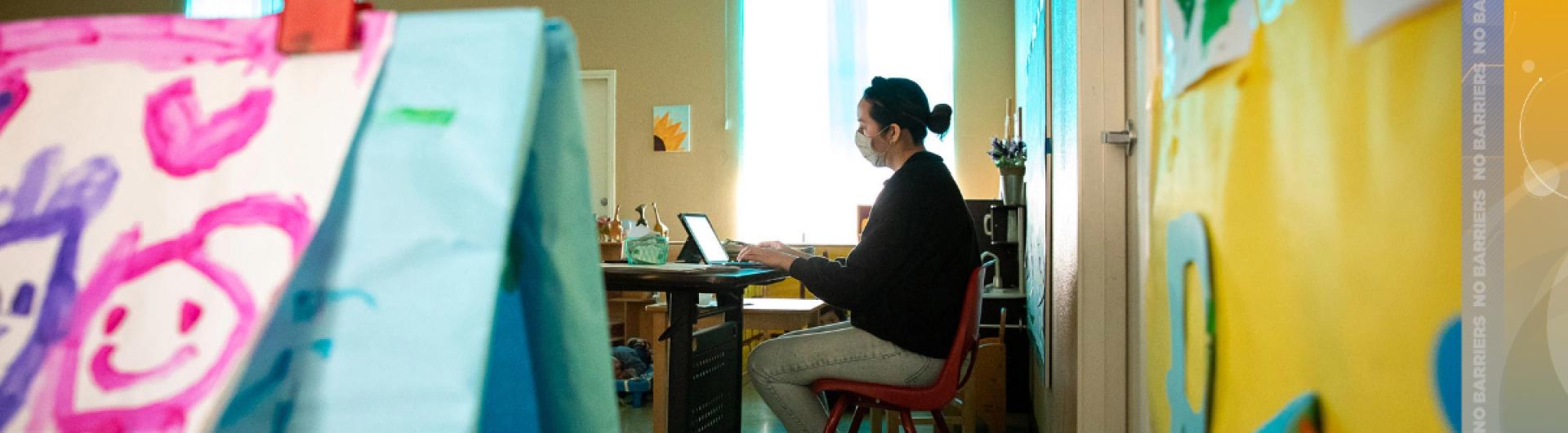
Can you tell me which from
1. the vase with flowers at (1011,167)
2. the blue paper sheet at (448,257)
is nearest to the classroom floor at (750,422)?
the vase with flowers at (1011,167)

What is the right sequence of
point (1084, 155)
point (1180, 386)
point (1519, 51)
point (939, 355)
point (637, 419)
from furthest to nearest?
point (637, 419)
point (939, 355)
point (1084, 155)
point (1180, 386)
point (1519, 51)

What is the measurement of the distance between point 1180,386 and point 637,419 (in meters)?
3.11

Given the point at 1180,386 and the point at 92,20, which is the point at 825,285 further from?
the point at 92,20

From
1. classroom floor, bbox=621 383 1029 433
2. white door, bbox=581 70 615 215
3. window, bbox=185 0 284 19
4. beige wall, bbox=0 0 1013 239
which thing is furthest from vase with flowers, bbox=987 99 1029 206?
window, bbox=185 0 284 19

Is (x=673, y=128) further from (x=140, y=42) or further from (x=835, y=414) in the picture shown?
(x=140, y=42)

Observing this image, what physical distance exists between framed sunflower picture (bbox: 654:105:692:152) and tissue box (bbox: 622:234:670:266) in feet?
14.1

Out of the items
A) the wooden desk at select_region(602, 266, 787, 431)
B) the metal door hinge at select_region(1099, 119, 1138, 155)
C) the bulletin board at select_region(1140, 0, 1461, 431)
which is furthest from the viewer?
the wooden desk at select_region(602, 266, 787, 431)

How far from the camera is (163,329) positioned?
2.08ft

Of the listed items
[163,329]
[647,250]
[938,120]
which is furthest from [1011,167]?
[163,329]

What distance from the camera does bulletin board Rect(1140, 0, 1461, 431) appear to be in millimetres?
571

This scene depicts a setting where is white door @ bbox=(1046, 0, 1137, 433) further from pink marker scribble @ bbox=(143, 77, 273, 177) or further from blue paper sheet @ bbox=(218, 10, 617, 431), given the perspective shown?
pink marker scribble @ bbox=(143, 77, 273, 177)

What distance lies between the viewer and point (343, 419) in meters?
0.60

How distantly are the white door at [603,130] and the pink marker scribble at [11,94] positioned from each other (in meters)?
6.08

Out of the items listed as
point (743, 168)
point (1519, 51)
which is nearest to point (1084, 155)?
point (1519, 51)
